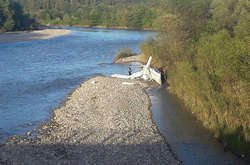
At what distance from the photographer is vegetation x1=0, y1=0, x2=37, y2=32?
311ft

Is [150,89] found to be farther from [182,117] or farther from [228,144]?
[228,144]

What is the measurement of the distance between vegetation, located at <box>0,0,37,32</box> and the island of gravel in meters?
78.5

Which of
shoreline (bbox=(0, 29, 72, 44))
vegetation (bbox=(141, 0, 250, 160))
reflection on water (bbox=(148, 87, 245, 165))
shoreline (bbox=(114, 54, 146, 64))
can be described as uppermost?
vegetation (bbox=(141, 0, 250, 160))

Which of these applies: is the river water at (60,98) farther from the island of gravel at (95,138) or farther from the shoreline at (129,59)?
the shoreline at (129,59)

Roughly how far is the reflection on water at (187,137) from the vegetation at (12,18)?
81.4 meters

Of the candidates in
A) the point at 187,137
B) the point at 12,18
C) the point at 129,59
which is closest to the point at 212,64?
the point at 187,137

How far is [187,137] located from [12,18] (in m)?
91.9

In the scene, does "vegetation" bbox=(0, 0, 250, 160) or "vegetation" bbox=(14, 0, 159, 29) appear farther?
"vegetation" bbox=(14, 0, 159, 29)

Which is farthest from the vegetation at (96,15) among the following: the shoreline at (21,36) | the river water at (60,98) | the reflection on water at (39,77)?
the river water at (60,98)

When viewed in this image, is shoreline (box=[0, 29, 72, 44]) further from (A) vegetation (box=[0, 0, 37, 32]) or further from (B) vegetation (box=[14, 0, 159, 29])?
(B) vegetation (box=[14, 0, 159, 29])

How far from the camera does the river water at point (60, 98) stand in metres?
16.5

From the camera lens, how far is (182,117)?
21125 mm

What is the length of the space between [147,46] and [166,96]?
17044mm

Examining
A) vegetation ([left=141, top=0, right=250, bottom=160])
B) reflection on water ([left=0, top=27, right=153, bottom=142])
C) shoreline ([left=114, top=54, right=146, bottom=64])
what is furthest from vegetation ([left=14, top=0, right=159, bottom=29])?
vegetation ([left=141, top=0, right=250, bottom=160])
